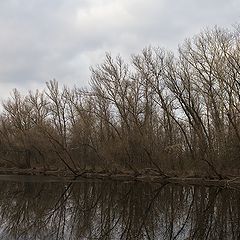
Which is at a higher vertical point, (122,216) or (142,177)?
(142,177)

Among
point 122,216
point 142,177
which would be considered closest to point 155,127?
point 142,177

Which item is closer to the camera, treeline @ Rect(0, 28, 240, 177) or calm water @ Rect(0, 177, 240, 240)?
calm water @ Rect(0, 177, 240, 240)

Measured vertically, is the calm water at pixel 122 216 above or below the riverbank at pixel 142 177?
below

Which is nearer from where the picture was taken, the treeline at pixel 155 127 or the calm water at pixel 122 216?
the calm water at pixel 122 216

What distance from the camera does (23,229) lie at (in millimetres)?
13953

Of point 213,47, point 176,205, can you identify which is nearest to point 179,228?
point 176,205

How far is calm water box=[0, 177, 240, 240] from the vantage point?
13.0 m

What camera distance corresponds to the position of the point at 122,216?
16500 millimetres

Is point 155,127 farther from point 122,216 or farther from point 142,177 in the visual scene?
point 122,216

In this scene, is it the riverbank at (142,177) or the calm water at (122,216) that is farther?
the riverbank at (142,177)

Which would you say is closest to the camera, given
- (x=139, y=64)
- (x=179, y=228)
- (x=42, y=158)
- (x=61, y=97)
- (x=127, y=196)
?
(x=179, y=228)

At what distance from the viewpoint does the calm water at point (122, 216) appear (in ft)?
42.8

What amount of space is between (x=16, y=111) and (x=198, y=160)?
4040 centimetres

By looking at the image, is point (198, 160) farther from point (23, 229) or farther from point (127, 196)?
point (23, 229)
